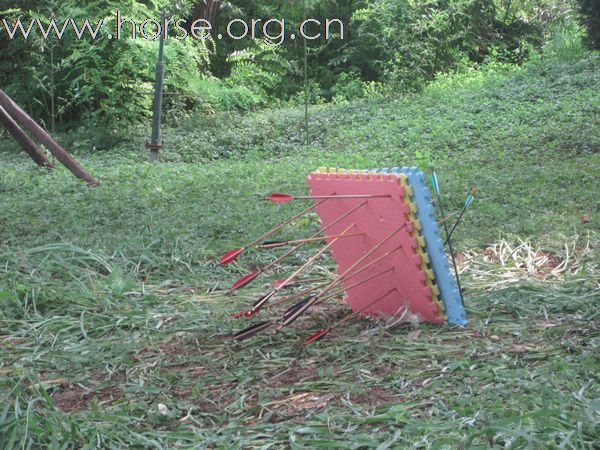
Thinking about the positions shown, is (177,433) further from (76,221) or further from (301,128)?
(301,128)

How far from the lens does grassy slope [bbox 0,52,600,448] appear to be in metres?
2.83

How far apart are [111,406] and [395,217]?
1.53 m

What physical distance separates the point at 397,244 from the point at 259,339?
77cm

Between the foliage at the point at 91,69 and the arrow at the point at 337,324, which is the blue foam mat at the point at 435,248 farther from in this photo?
the foliage at the point at 91,69

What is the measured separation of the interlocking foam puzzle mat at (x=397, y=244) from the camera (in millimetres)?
3924

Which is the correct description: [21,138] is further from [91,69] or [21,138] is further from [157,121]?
[91,69]

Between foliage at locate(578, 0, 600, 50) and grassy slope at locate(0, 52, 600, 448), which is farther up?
foliage at locate(578, 0, 600, 50)

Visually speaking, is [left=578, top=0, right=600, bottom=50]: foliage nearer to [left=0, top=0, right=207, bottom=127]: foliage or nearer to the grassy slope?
the grassy slope

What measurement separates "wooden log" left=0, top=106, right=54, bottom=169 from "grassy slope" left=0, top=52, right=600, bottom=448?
26 centimetres

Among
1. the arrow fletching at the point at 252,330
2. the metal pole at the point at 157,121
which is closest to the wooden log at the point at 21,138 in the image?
the metal pole at the point at 157,121

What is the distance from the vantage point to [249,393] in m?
3.33

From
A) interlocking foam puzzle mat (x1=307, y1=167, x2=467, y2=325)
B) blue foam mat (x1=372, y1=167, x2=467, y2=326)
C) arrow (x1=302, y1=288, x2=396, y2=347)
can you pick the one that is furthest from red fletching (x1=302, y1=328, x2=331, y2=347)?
blue foam mat (x1=372, y1=167, x2=467, y2=326)

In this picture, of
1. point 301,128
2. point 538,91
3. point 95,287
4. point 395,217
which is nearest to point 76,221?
point 95,287

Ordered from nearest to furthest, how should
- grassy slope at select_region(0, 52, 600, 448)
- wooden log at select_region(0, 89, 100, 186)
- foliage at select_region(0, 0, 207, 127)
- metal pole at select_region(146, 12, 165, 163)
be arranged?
grassy slope at select_region(0, 52, 600, 448) < wooden log at select_region(0, 89, 100, 186) < metal pole at select_region(146, 12, 165, 163) < foliage at select_region(0, 0, 207, 127)
